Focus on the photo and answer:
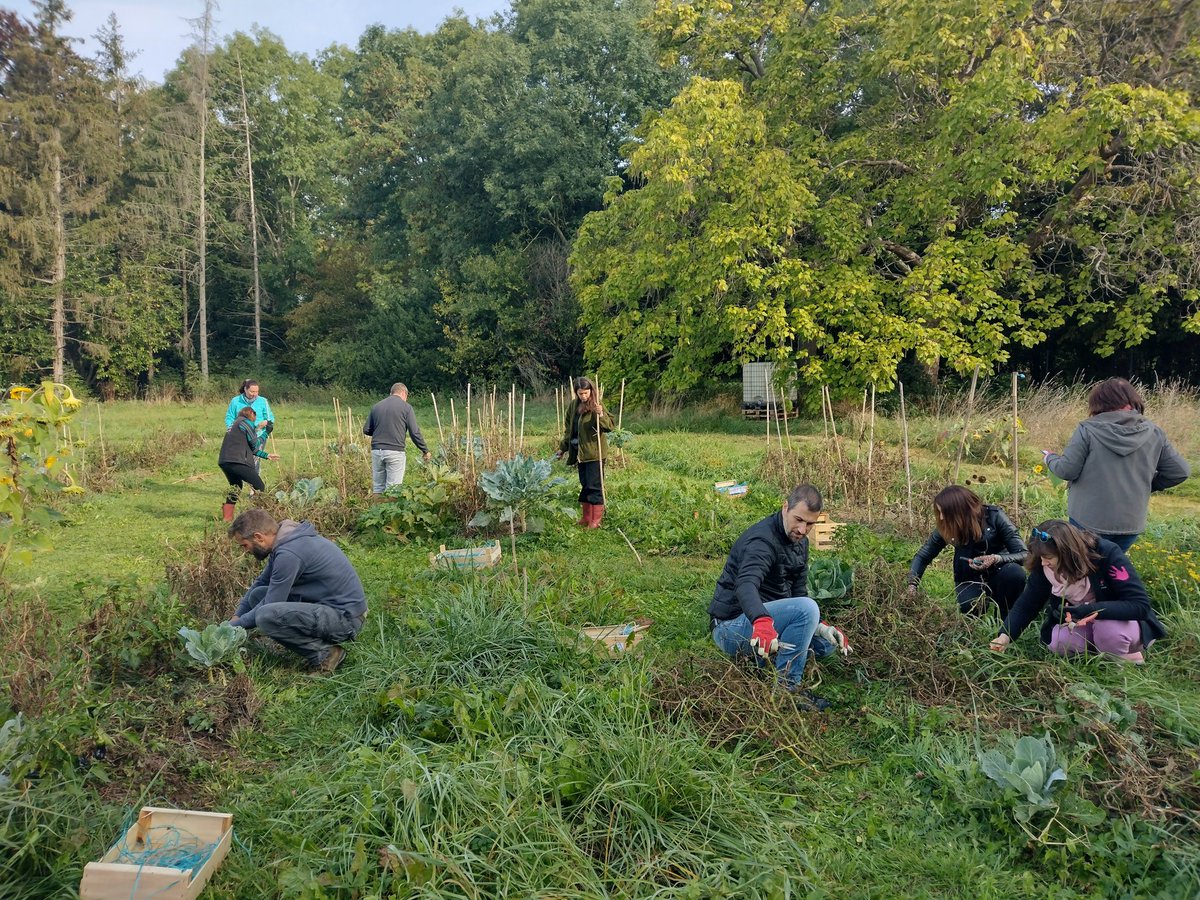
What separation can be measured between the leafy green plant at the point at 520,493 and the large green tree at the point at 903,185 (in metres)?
8.41

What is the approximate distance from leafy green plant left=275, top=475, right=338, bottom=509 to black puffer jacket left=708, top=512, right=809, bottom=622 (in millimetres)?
4840

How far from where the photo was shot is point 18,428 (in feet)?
12.7

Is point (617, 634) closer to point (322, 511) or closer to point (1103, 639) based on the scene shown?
point (1103, 639)

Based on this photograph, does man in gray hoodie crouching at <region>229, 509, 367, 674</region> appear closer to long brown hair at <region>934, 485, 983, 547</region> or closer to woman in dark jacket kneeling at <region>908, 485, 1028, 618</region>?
woman in dark jacket kneeling at <region>908, 485, 1028, 618</region>

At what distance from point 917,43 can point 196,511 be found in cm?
1309

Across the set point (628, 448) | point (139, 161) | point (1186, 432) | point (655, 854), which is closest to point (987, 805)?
point (655, 854)

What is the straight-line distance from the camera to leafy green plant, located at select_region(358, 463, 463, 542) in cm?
753

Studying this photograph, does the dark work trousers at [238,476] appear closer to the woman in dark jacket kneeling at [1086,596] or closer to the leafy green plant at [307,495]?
the leafy green plant at [307,495]

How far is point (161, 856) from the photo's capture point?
110 inches

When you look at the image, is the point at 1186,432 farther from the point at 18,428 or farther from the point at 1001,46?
the point at 18,428

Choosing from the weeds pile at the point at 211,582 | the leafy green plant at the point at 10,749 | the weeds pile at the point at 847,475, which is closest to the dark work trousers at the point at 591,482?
the weeds pile at the point at 847,475

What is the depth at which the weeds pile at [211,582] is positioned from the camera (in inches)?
197

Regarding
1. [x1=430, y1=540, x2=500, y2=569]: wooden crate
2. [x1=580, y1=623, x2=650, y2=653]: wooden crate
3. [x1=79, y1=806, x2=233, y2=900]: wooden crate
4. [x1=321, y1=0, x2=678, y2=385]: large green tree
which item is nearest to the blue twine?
[x1=79, y1=806, x2=233, y2=900]: wooden crate

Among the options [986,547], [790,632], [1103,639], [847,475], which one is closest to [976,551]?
[986,547]
